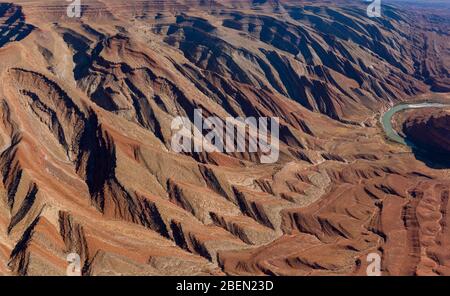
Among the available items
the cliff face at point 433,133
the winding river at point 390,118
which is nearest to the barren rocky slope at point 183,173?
the winding river at point 390,118

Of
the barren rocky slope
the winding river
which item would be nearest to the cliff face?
the winding river

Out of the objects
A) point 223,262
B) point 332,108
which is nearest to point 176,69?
point 332,108

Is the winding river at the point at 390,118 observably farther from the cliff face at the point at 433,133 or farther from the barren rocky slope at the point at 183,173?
the barren rocky slope at the point at 183,173

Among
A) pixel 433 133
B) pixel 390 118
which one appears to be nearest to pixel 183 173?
pixel 433 133

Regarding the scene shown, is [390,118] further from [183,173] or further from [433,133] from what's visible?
[183,173]

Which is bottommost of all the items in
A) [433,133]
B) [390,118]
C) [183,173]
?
[390,118]

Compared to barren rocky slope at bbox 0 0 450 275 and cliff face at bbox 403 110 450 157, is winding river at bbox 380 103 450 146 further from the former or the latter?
barren rocky slope at bbox 0 0 450 275
